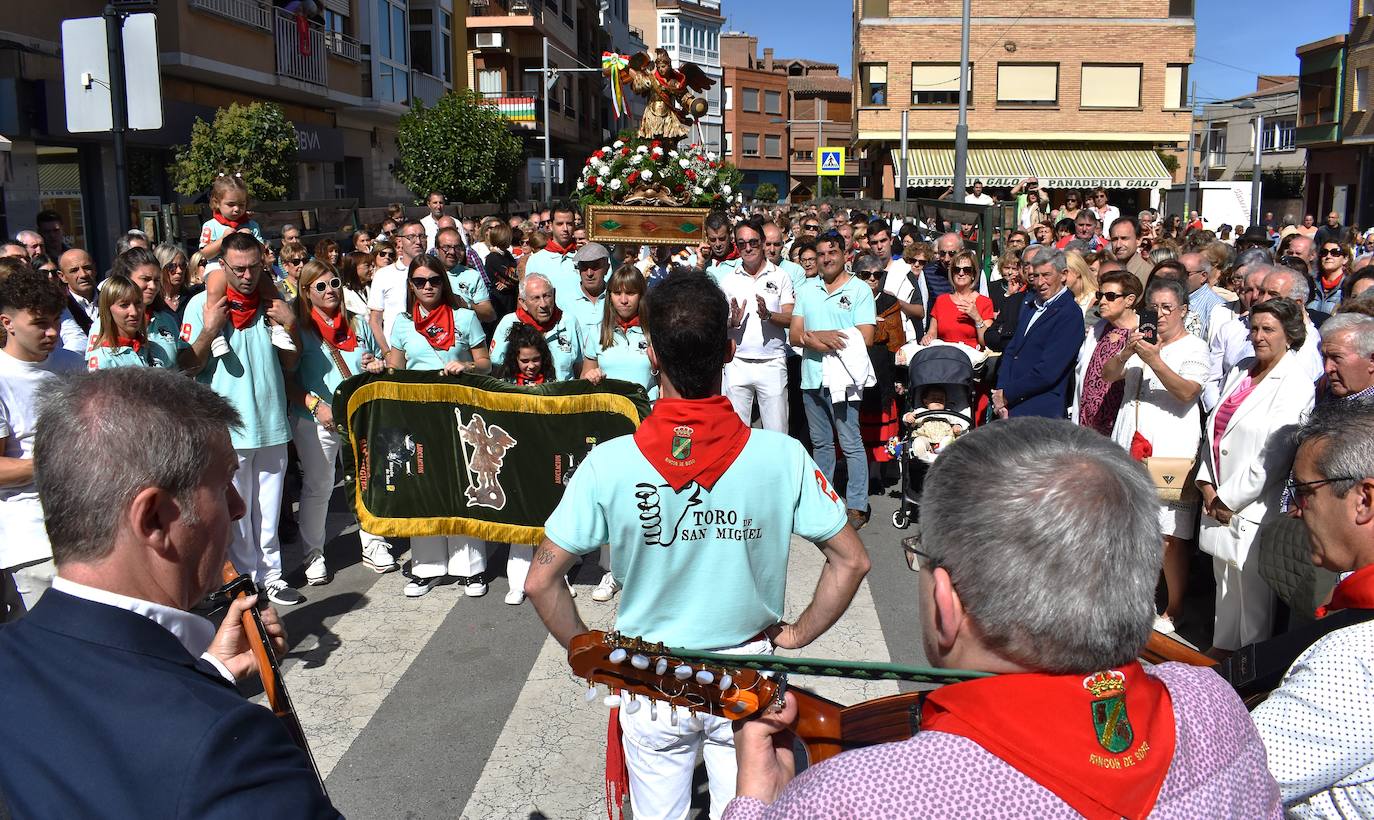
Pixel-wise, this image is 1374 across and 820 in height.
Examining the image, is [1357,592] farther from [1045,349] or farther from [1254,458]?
[1045,349]

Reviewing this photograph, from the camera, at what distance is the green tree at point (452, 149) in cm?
2411

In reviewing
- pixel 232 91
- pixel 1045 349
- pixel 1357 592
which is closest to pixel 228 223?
pixel 1045 349

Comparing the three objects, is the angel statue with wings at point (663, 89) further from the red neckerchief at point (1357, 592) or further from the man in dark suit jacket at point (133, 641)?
the man in dark suit jacket at point (133, 641)

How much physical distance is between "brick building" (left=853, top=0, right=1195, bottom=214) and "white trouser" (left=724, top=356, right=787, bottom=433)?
36011 mm

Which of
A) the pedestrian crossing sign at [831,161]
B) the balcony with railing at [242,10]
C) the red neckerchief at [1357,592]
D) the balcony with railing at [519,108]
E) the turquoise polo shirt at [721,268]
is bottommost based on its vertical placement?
the red neckerchief at [1357,592]

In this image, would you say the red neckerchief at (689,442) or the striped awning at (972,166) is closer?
the red neckerchief at (689,442)

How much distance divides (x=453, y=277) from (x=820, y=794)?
836 centimetres

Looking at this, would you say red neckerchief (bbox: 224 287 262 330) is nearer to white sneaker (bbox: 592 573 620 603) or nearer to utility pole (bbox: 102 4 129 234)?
utility pole (bbox: 102 4 129 234)

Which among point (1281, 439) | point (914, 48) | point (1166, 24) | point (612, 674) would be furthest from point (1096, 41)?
point (612, 674)

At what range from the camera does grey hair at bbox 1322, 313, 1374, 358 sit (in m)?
4.37

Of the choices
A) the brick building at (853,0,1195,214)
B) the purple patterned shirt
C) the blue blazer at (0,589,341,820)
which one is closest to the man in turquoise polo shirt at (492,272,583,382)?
the blue blazer at (0,589,341,820)

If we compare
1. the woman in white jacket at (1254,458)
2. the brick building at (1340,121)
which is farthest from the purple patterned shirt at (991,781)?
the brick building at (1340,121)

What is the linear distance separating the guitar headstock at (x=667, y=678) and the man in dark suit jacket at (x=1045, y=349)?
18.9ft

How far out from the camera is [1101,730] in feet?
4.89
